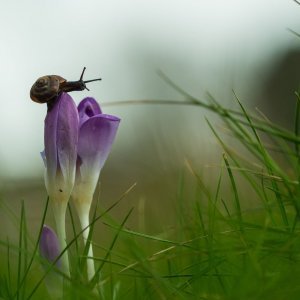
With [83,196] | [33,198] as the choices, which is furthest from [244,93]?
[33,198]

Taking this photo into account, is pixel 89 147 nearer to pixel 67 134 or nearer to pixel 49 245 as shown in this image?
pixel 67 134

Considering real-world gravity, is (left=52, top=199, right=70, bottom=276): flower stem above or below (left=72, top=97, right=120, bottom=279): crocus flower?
below

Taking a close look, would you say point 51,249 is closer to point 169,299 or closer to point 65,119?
point 65,119

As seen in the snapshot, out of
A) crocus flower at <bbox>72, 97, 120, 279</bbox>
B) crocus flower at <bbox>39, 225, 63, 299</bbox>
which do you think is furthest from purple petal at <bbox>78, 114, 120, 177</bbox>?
crocus flower at <bbox>39, 225, 63, 299</bbox>

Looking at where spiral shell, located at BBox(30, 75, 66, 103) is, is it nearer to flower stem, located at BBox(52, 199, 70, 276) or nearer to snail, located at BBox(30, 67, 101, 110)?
snail, located at BBox(30, 67, 101, 110)

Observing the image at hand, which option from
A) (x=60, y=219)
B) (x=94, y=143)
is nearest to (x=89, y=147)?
(x=94, y=143)

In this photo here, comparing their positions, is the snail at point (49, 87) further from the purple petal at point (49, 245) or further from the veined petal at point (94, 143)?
the purple petal at point (49, 245)

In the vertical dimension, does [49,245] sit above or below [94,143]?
below
